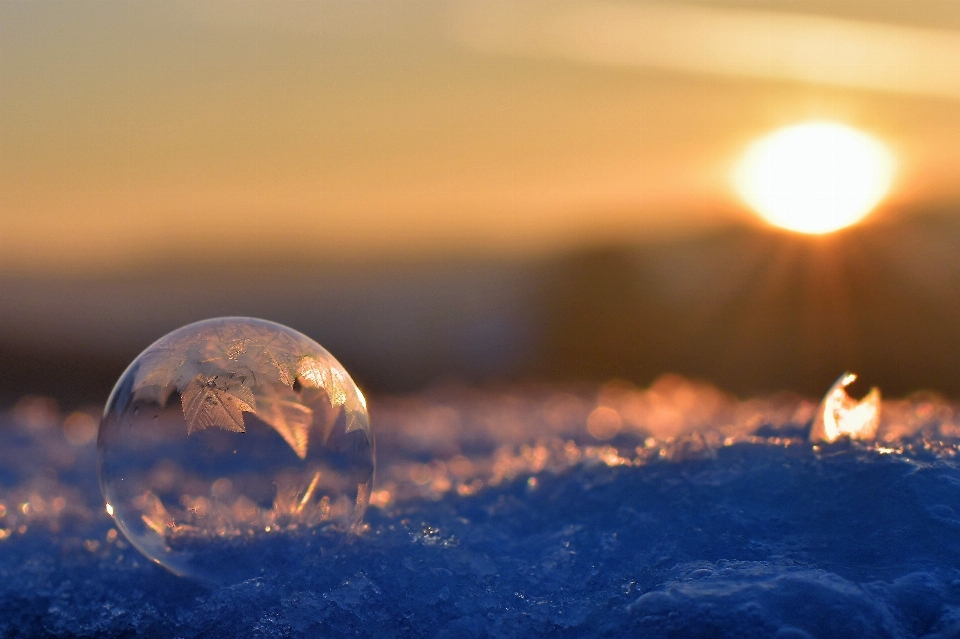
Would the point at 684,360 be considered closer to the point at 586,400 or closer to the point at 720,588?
the point at 586,400

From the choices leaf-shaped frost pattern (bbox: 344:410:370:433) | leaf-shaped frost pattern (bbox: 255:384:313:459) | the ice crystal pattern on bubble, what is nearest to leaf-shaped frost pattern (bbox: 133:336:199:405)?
the ice crystal pattern on bubble

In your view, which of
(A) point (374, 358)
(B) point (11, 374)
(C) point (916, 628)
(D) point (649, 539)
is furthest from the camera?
(A) point (374, 358)

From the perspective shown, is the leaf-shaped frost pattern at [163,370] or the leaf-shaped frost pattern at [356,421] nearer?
the leaf-shaped frost pattern at [163,370]

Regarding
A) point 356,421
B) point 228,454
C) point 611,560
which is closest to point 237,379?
point 228,454

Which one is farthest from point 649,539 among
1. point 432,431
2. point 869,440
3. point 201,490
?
point 432,431

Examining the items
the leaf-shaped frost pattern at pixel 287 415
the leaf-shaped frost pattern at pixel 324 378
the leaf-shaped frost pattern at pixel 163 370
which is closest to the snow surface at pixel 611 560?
the leaf-shaped frost pattern at pixel 287 415

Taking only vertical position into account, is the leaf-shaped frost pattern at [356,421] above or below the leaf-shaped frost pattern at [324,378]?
below

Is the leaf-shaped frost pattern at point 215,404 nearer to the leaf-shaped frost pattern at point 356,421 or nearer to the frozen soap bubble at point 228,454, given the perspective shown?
the frozen soap bubble at point 228,454
